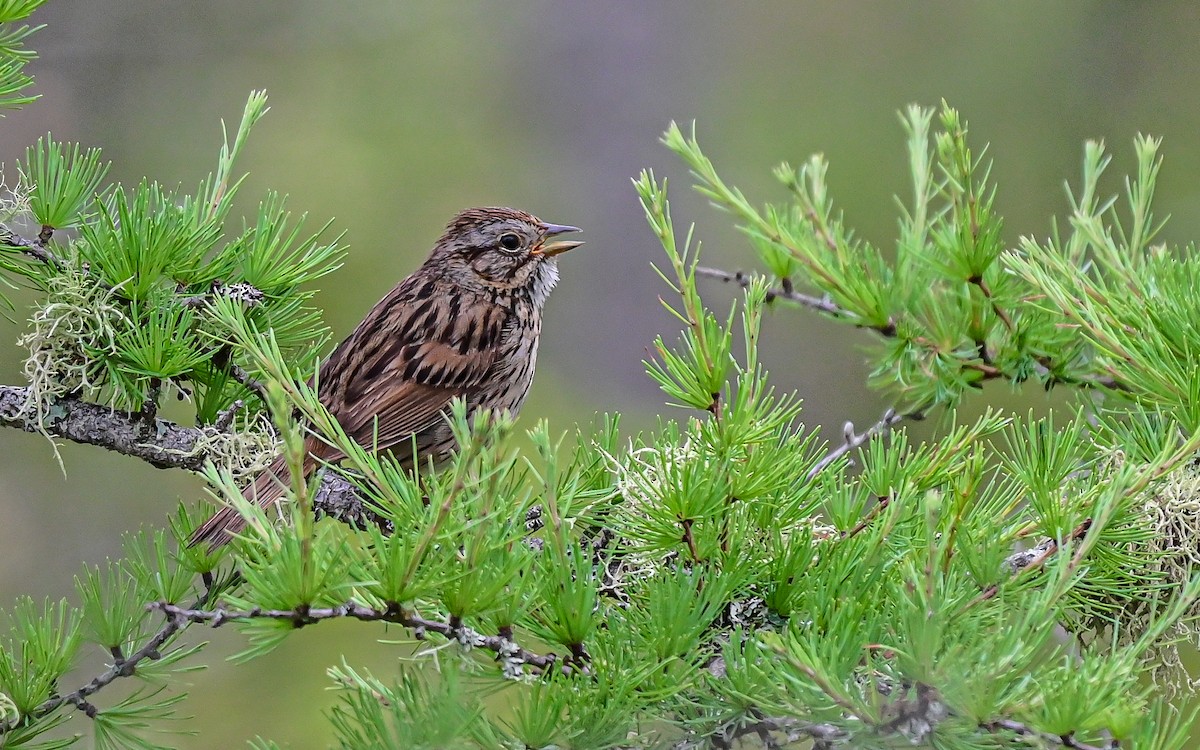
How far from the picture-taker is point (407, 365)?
3.70 m

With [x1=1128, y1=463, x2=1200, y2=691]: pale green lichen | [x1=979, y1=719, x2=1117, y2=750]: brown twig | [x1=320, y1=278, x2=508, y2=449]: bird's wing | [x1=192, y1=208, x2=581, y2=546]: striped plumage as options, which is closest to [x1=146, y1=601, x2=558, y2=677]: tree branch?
[x1=979, y1=719, x2=1117, y2=750]: brown twig

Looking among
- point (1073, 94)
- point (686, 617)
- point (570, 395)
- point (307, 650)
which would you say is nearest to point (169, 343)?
point (686, 617)

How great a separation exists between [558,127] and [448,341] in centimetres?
584

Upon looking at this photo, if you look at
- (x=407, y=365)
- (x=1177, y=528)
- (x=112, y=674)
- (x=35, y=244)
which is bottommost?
(x=112, y=674)

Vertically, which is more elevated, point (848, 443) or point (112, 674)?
point (848, 443)

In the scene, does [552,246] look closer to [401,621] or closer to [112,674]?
[112,674]

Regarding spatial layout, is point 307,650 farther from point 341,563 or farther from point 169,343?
point 341,563

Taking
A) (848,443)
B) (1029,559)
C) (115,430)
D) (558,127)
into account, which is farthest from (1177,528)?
(558,127)

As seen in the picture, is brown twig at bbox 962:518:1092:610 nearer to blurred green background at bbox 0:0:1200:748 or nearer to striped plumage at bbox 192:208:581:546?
striped plumage at bbox 192:208:581:546

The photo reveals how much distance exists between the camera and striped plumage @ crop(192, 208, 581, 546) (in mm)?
3590

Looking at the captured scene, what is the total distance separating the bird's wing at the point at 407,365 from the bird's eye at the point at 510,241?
1.03ft

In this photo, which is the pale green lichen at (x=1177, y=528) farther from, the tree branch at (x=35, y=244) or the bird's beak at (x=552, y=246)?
the bird's beak at (x=552, y=246)

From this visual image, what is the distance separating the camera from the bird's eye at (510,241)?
4211 millimetres

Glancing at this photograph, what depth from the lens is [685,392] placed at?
5.78 feet
